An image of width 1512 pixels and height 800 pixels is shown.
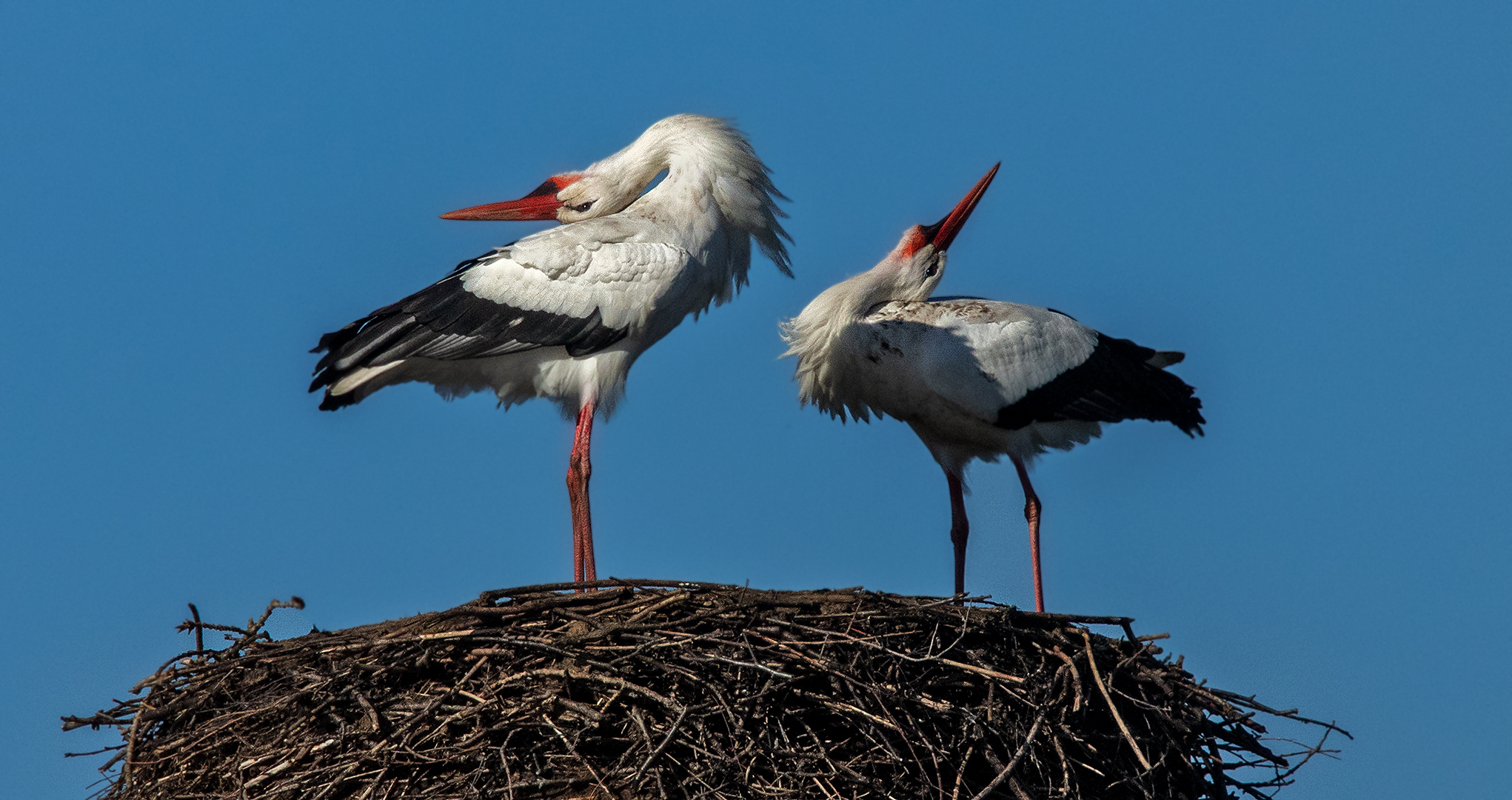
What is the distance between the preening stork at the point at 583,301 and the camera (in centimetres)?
746

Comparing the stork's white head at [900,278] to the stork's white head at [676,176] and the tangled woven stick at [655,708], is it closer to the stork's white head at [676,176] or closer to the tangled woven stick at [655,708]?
the stork's white head at [676,176]

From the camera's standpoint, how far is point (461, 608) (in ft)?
19.1

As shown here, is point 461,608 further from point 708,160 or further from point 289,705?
point 708,160

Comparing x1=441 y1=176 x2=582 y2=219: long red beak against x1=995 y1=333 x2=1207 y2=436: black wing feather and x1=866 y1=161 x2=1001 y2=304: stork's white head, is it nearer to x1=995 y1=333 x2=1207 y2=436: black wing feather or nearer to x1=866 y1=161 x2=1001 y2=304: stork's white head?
x1=866 y1=161 x2=1001 y2=304: stork's white head

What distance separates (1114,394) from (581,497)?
9.69 ft

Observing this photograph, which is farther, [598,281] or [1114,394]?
[1114,394]

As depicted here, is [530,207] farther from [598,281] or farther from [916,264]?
[916,264]

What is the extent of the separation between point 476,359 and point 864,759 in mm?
3039

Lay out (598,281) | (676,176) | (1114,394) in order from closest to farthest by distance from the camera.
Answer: (598,281), (676,176), (1114,394)

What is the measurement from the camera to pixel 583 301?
24.5ft

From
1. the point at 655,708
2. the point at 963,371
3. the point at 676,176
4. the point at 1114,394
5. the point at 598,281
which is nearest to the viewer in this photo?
the point at 655,708

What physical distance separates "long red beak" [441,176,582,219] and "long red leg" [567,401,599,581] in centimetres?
124

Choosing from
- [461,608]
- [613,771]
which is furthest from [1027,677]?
[461,608]

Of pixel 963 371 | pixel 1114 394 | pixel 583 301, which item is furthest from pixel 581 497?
pixel 1114 394
